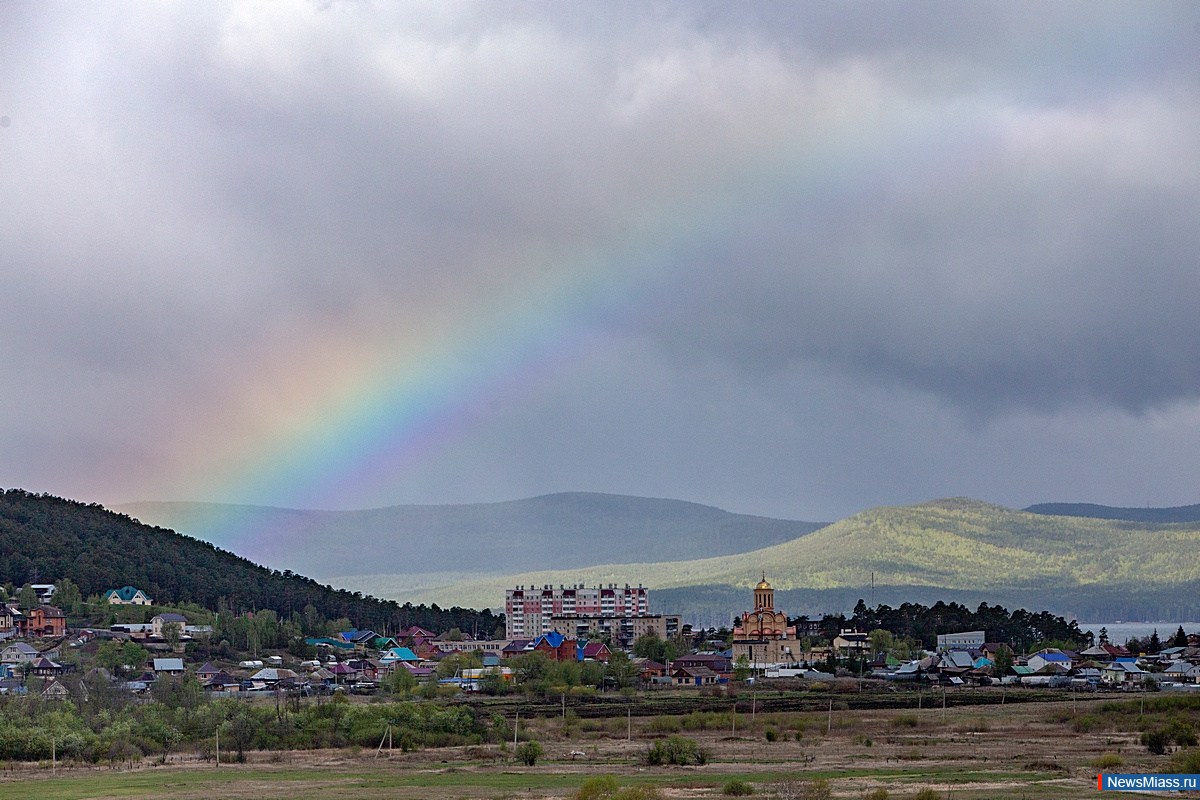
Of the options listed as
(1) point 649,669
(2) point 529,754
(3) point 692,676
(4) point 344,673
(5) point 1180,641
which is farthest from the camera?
(5) point 1180,641

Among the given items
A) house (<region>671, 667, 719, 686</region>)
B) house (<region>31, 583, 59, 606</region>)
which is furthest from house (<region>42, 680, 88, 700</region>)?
house (<region>31, 583, 59, 606</region>)

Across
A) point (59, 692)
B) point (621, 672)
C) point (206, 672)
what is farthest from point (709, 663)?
point (59, 692)

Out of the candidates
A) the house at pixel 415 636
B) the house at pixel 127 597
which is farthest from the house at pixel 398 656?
the house at pixel 127 597

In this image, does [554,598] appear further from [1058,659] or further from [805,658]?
[1058,659]

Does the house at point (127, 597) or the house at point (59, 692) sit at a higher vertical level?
the house at point (127, 597)

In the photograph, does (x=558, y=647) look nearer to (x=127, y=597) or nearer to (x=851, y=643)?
(x=851, y=643)

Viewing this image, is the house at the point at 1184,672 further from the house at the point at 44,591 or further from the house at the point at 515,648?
the house at the point at 44,591

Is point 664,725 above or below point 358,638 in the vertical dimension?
below
